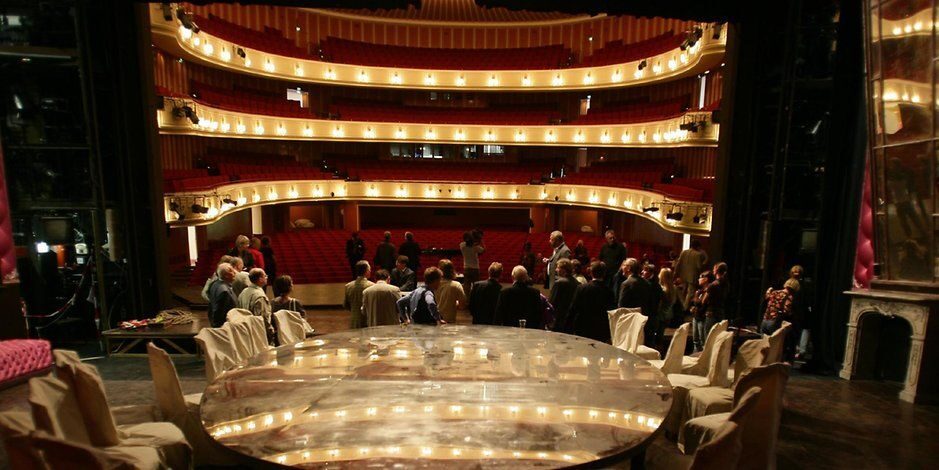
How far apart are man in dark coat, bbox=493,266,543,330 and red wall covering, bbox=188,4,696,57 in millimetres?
16688

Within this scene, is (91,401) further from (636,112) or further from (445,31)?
(445,31)

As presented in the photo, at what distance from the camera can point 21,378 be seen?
18.6ft

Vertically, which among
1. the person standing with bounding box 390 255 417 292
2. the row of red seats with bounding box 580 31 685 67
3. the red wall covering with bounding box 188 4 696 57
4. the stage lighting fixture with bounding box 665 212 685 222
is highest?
the red wall covering with bounding box 188 4 696 57

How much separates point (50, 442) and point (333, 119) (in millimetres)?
18145

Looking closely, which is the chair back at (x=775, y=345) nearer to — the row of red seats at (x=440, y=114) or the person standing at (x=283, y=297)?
the person standing at (x=283, y=297)

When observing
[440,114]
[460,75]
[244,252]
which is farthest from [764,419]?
[440,114]

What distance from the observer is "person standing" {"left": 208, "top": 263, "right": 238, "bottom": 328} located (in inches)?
229

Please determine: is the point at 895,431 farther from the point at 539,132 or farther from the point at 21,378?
the point at 539,132

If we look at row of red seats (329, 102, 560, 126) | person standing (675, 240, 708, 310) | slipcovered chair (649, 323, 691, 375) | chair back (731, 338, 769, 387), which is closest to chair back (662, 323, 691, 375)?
slipcovered chair (649, 323, 691, 375)

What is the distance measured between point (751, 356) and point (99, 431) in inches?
180

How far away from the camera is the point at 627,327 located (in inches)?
208

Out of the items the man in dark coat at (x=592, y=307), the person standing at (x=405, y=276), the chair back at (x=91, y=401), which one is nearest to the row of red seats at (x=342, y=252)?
the person standing at (x=405, y=276)

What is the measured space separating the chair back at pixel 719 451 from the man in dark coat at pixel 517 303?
308 cm

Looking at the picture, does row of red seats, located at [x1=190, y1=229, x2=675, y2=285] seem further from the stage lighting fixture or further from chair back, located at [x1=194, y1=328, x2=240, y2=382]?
chair back, located at [x1=194, y1=328, x2=240, y2=382]
